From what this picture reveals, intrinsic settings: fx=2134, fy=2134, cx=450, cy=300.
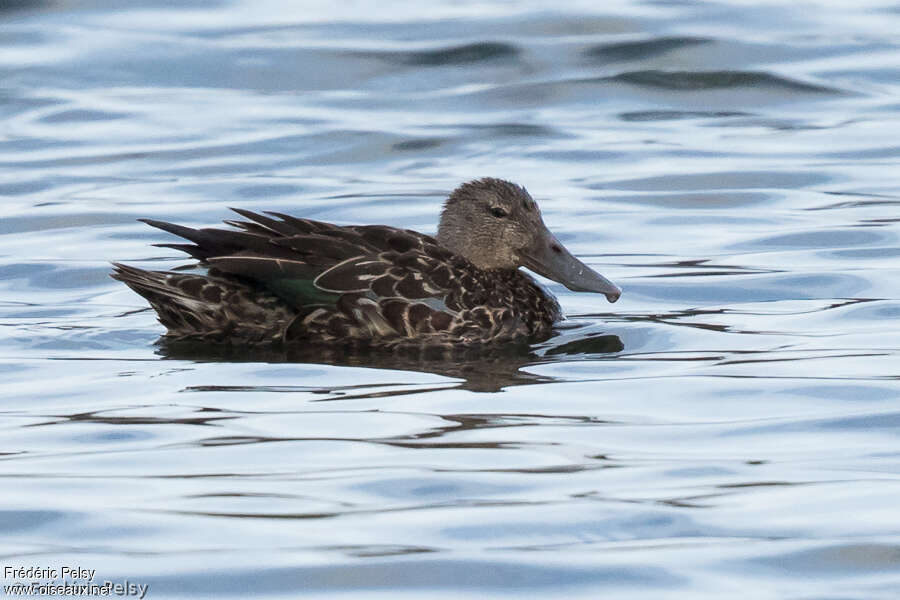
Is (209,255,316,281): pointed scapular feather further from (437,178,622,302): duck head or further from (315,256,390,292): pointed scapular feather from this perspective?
(437,178,622,302): duck head

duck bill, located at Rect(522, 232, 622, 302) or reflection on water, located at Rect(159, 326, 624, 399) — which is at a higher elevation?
duck bill, located at Rect(522, 232, 622, 302)

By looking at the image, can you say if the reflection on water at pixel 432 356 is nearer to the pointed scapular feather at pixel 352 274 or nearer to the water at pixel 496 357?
the water at pixel 496 357

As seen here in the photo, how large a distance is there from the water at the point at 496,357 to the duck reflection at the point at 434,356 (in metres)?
0.04

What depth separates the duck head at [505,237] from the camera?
11141mm

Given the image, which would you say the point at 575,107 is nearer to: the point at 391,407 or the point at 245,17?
the point at 245,17

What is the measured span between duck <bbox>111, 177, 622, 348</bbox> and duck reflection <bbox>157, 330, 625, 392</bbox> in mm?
55

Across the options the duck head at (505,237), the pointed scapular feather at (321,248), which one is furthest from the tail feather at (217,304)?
the duck head at (505,237)

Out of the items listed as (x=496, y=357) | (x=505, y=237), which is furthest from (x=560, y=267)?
(x=496, y=357)

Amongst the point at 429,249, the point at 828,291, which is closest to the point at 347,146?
the point at 828,291

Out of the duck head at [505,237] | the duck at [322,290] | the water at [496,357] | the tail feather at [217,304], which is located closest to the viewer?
the water at [496,357]

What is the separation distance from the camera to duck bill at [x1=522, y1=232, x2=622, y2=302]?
11.2 meters

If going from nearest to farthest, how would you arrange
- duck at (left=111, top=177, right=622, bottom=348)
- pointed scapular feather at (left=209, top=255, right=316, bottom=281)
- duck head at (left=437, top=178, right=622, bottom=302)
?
pointed scapular feather at (left=209, top=255, right=316, bottom=281)
duck at (left=111, top=177, right=622, bottom=348)
duck head at (left=437, top=178, right=622, bottom=302)

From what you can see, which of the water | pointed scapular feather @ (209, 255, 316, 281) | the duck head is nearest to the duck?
pointed scapular feather @ (209, 255, 316, 281)

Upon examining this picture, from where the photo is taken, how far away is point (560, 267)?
11.2m
